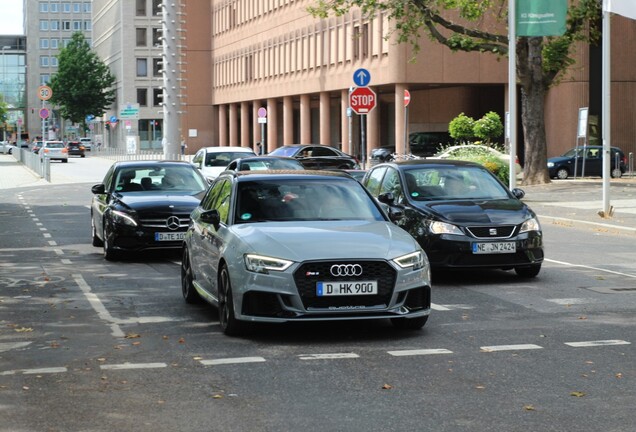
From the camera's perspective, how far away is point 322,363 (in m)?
9.19

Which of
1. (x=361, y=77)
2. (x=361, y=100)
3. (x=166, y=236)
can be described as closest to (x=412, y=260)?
(x=166, y=236)

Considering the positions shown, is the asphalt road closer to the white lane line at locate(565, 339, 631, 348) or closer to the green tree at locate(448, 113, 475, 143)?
the white lane line at locate(565, 339, 631, 348)

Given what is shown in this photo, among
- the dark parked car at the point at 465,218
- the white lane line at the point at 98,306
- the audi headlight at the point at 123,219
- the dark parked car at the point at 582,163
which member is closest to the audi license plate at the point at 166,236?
the audi headlight at the point at 123,219

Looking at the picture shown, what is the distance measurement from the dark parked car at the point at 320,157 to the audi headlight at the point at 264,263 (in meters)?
29.5

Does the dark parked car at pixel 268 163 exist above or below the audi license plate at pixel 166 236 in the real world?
above

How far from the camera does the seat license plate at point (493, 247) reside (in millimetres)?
14602

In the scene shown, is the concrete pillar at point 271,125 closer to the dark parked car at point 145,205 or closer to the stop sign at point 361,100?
the stop sign at point 361,100

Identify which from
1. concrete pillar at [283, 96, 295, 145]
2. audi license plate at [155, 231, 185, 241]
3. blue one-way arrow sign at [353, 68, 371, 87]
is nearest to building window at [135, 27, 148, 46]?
concrete pillar at [283, 96, 295, 145]

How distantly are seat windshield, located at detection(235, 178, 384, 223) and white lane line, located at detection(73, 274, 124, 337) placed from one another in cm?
144

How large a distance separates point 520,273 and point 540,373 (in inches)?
266

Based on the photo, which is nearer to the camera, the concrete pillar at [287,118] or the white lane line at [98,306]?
the white lane line at [98,306]

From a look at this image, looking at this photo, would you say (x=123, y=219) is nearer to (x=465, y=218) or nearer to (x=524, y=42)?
(x=465, y=218)

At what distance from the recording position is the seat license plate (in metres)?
14.6

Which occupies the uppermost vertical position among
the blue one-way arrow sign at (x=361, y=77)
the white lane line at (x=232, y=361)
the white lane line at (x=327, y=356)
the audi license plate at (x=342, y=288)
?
the blue one-way arrow sign at (x=361, y=77)
